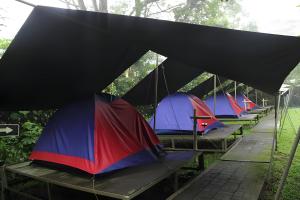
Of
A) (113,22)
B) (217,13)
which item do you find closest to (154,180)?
(113,22)

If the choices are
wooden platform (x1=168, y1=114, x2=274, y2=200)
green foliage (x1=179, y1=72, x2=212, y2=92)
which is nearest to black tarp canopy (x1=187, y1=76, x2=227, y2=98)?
green foliage (x1=179, y1=72, x2=212, y2=92)

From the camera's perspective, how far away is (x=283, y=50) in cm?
318

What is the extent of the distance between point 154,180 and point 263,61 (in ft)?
6.39

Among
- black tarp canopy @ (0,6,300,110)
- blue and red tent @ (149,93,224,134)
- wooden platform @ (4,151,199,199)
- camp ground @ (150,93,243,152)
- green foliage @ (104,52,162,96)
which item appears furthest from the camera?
green foliage @ (104,52,162,96)

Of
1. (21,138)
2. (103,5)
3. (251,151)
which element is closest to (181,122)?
(251,151)

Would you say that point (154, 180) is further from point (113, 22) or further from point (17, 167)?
point (17, 167)

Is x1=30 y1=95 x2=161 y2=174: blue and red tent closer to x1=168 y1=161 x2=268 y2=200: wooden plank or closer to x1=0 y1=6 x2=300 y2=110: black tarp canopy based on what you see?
x1=0 y1=6 x2=300 y2=110: black tarp canopy

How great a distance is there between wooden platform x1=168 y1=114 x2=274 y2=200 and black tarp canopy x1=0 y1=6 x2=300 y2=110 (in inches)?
58.1

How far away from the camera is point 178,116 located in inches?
304

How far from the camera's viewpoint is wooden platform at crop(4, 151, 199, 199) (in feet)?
10.7

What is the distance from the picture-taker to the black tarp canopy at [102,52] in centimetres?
294

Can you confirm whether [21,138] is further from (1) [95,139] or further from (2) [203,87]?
(2) [203,87]

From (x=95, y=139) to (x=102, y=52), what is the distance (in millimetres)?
1164

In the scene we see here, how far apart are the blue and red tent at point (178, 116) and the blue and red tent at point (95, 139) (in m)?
2.72
